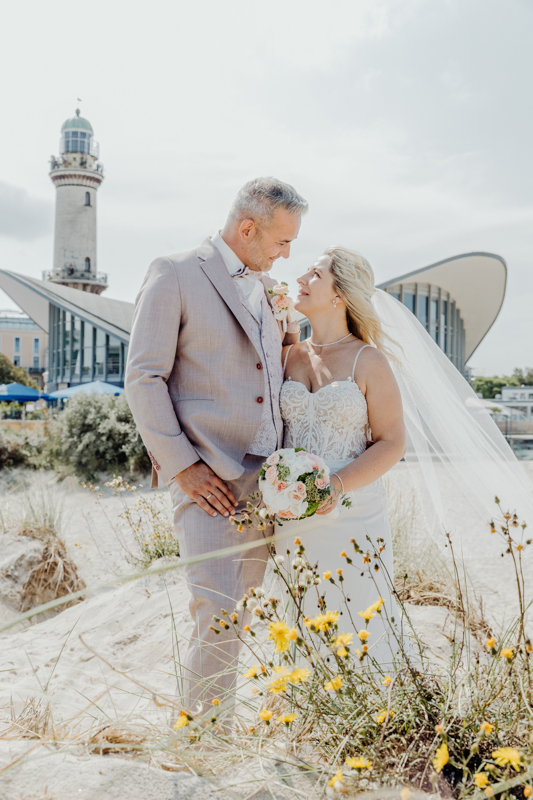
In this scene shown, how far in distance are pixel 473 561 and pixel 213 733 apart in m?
5.36

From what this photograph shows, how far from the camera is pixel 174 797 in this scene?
1352 millimetres

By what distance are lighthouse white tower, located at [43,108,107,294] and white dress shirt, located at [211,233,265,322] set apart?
47731 millimetres

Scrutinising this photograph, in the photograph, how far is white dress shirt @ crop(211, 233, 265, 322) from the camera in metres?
2.98

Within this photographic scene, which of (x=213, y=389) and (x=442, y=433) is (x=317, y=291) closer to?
(x=213, y=389)

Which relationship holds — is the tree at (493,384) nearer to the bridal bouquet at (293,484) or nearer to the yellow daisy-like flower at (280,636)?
the bridal bouquet at (293,484)

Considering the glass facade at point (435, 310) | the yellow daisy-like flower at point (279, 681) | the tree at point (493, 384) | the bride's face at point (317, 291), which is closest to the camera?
the yellow daisy-like flower at point (279, 681)

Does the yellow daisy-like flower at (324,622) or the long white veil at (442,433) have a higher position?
the long white veil at (442,433)

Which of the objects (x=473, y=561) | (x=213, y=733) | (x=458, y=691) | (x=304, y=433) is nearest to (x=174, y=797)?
(x=213, y=733)

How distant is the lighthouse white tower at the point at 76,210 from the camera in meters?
48.3

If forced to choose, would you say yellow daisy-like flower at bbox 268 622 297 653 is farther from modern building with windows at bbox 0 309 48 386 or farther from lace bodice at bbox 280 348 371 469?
modern building with windows at bbox 0 309 48 386

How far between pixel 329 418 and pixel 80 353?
98.7 feet

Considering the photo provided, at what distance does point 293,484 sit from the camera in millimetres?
2365

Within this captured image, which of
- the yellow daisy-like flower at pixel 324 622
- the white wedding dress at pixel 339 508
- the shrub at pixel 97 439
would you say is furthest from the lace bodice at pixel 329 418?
the shrub at pixel 97 439

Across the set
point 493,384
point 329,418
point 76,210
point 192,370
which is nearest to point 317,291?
point 329,418
